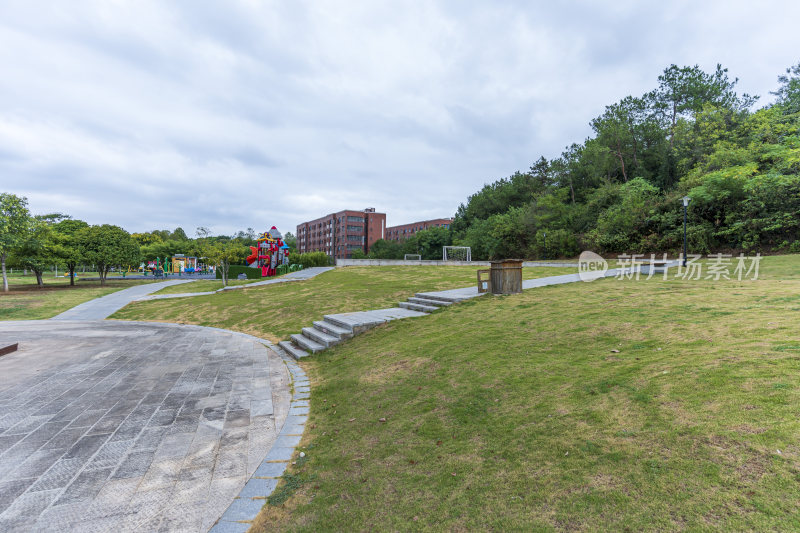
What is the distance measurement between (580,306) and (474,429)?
18.0 feet

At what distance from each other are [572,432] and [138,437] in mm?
5022

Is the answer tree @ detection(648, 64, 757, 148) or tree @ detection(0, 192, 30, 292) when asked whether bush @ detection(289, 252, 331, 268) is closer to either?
tree @ detection(0, 192, 30, 292)

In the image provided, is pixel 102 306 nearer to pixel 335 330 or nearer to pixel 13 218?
pixel 13 218

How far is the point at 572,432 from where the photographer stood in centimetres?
300

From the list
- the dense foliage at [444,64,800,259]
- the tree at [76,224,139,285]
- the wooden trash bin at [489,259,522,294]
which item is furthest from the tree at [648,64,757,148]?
the tree at [76,224,139,285]

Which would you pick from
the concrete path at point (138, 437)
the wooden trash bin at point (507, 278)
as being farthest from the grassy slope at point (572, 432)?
the wooden trash bin at point (507, 278)

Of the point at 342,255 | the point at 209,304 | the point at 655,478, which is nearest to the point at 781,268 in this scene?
the point at 655,478

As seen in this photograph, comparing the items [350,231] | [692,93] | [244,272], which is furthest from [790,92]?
[350,231]

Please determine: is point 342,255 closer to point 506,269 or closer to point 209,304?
point 209,304

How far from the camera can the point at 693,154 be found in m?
30.0

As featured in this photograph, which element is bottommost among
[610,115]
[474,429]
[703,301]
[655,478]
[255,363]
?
[255,363]

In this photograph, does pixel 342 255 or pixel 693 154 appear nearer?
pixel 693 154

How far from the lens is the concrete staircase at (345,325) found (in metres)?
8.32

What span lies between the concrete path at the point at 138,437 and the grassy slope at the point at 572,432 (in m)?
0.67
